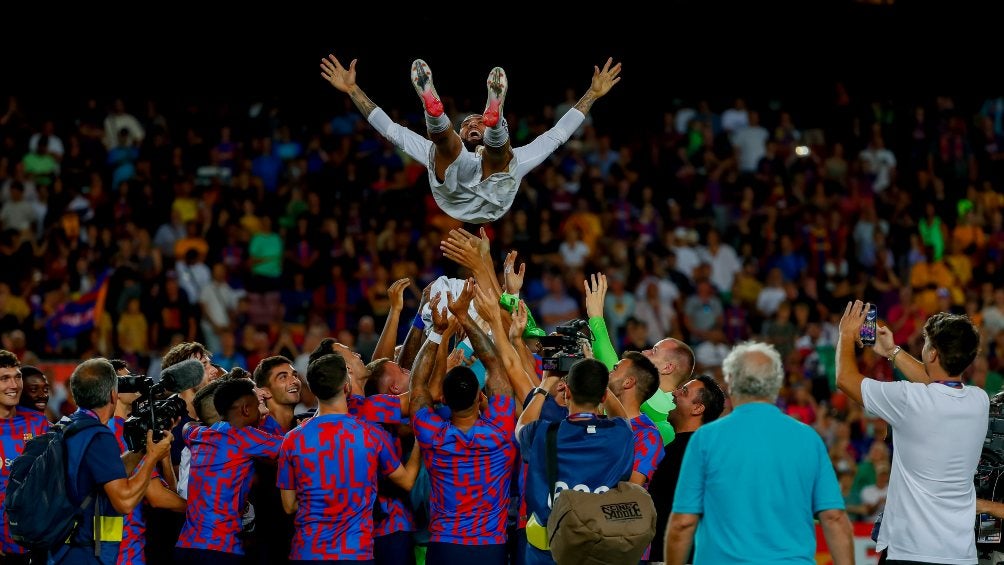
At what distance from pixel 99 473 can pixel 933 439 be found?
3996 mm

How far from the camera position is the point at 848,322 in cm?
651

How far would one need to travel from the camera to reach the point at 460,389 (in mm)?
7039

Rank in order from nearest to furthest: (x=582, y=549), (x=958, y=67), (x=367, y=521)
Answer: (x=582, y=549) → (x=367, y=521) → (x=958, y=67)

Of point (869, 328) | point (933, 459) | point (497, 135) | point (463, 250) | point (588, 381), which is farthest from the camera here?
point (497, 135)

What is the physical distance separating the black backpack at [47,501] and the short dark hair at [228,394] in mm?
634

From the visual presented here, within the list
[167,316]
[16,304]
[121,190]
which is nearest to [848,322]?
[167,316]

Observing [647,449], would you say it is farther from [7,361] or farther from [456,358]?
[7,361]

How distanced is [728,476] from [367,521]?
7.30 ft

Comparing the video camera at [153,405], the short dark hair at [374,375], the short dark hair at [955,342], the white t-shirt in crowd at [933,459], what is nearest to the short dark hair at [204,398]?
the video camera at [153,405]

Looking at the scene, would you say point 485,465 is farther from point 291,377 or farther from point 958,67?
point 958,67

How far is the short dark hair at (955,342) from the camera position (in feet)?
21.2

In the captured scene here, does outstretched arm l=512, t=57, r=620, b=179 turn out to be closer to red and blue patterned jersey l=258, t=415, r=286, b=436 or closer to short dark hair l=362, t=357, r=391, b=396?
short dark hair l=362, t=357, r=391, b=396

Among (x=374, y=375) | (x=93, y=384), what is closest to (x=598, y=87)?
(x=374, y=375)

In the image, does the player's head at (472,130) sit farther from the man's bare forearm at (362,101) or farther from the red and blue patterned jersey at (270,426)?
the red and blue patterned jersey at (270,426)
